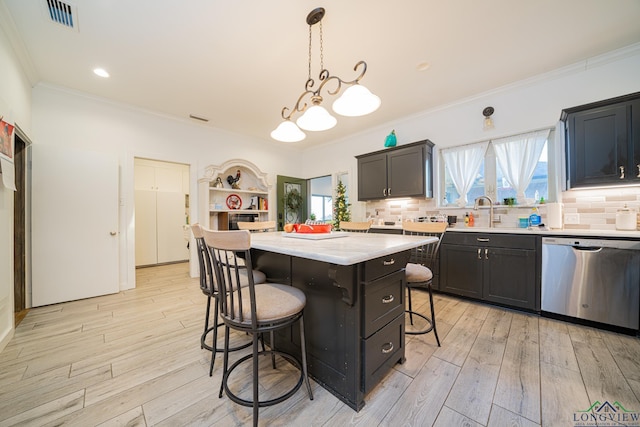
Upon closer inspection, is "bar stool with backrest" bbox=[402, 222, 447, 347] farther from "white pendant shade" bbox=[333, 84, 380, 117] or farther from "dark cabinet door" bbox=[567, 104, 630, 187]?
"dark cabinet door" bbox=[567, 104, 630, 187]

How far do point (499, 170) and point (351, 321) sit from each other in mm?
3420

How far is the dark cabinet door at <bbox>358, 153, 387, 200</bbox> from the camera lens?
14.0 ft

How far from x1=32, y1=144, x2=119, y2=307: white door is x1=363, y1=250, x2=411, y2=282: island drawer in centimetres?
395

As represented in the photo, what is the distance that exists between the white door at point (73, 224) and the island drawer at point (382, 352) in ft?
12.8

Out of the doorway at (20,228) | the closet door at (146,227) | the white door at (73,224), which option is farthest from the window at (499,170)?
the closet door at (146,227)

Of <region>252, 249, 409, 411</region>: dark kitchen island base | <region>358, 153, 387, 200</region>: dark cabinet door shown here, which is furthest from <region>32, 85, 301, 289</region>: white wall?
<region>252, 249, 409, 411</region>: dark kitchen island base

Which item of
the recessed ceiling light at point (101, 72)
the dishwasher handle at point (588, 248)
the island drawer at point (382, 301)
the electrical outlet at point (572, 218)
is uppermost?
the recessed ceiling light at point (101, 72)

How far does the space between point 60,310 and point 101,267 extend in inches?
26.0

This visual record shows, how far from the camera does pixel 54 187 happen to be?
3.11m

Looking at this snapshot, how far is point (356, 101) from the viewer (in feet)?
5.99

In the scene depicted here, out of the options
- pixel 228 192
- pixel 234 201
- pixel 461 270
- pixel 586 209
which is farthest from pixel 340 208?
pixel 586 209

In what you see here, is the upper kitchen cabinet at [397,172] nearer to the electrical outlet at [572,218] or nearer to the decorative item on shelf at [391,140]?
the decorative item on shelf at [391,140]

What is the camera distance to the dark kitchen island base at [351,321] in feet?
4.52

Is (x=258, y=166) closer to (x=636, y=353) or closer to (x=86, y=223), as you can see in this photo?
(x=86, y=223)
